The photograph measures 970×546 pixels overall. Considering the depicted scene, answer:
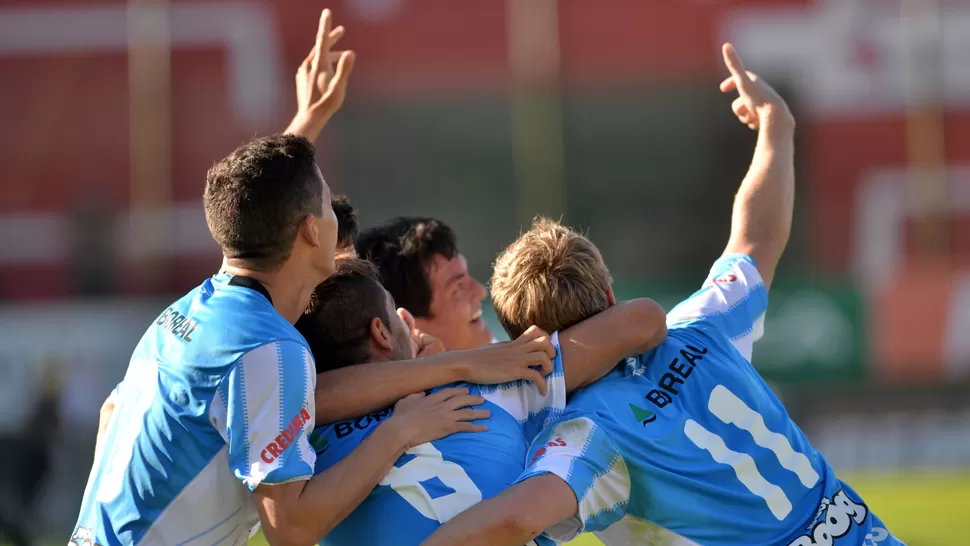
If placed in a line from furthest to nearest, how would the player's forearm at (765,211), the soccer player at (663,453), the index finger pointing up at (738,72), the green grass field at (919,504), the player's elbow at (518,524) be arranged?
the green grass field at (919,504) < the index finger pointing up at (738,72) < the player's forearm at (765,211) < the soccer player at (663,453) < the player's elbow at (518,524)

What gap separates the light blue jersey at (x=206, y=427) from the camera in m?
2.51

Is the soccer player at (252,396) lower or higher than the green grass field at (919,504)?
higher

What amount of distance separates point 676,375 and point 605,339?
8.9 inches

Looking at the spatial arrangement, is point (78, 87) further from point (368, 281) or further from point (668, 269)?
point (368, 281)

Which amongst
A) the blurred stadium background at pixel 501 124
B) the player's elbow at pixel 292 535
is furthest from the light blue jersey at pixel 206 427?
the blurred stadium background at pixel 501 124

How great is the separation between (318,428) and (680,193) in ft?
50.0

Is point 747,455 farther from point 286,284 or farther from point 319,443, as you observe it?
point 286,284

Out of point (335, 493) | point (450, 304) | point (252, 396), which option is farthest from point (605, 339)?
point (450, 304)

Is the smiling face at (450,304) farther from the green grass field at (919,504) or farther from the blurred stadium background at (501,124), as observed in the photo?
the blurred stadium background at (501,124)

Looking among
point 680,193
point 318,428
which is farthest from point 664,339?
point 680,193

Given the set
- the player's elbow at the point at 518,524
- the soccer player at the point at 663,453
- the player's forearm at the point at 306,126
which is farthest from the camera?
the player's forearm at the point at 306,126

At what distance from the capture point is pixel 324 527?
8.22 ft

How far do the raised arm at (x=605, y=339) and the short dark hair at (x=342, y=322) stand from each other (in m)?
0.49

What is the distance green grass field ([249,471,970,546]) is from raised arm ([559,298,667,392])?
488cm
